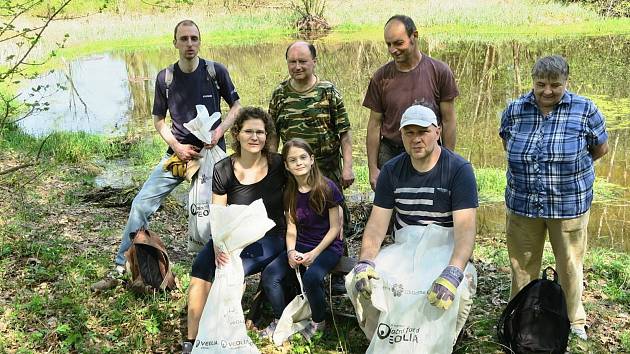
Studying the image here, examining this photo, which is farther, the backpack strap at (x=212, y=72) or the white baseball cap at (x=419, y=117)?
the backpack strap at (x=212, y=72)

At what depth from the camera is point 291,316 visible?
3803 mm

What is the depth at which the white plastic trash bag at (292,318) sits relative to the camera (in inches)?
149

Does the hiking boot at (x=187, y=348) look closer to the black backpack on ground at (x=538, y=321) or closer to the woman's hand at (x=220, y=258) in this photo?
the woman's hand at (x=220, y=258)

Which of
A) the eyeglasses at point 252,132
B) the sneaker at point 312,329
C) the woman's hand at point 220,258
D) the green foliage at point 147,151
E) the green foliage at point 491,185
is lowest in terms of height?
the green foliage at point 147,151

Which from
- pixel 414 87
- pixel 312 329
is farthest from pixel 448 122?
pixel 312 329

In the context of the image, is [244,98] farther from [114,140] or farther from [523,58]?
[523,58]

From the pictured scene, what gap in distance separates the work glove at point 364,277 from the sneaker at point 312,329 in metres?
0.71

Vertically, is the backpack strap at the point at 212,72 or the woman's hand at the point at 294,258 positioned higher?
the backpack strap at the point at 212,72

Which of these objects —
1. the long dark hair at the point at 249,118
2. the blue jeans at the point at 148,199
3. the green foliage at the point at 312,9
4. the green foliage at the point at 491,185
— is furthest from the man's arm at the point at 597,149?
the green foliage at the point at 312,9

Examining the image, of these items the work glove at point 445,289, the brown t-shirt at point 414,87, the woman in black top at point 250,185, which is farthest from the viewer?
the brown t-shirt at point 414,87

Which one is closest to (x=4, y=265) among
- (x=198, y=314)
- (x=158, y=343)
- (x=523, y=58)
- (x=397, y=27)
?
(x=158, y=343)

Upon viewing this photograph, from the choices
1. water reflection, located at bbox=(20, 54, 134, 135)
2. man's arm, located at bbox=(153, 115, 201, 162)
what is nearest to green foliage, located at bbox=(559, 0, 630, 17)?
water reflection, located at bbox=(20, 54, 134, 135)

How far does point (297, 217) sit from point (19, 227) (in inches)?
127

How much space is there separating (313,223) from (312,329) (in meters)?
0.71
